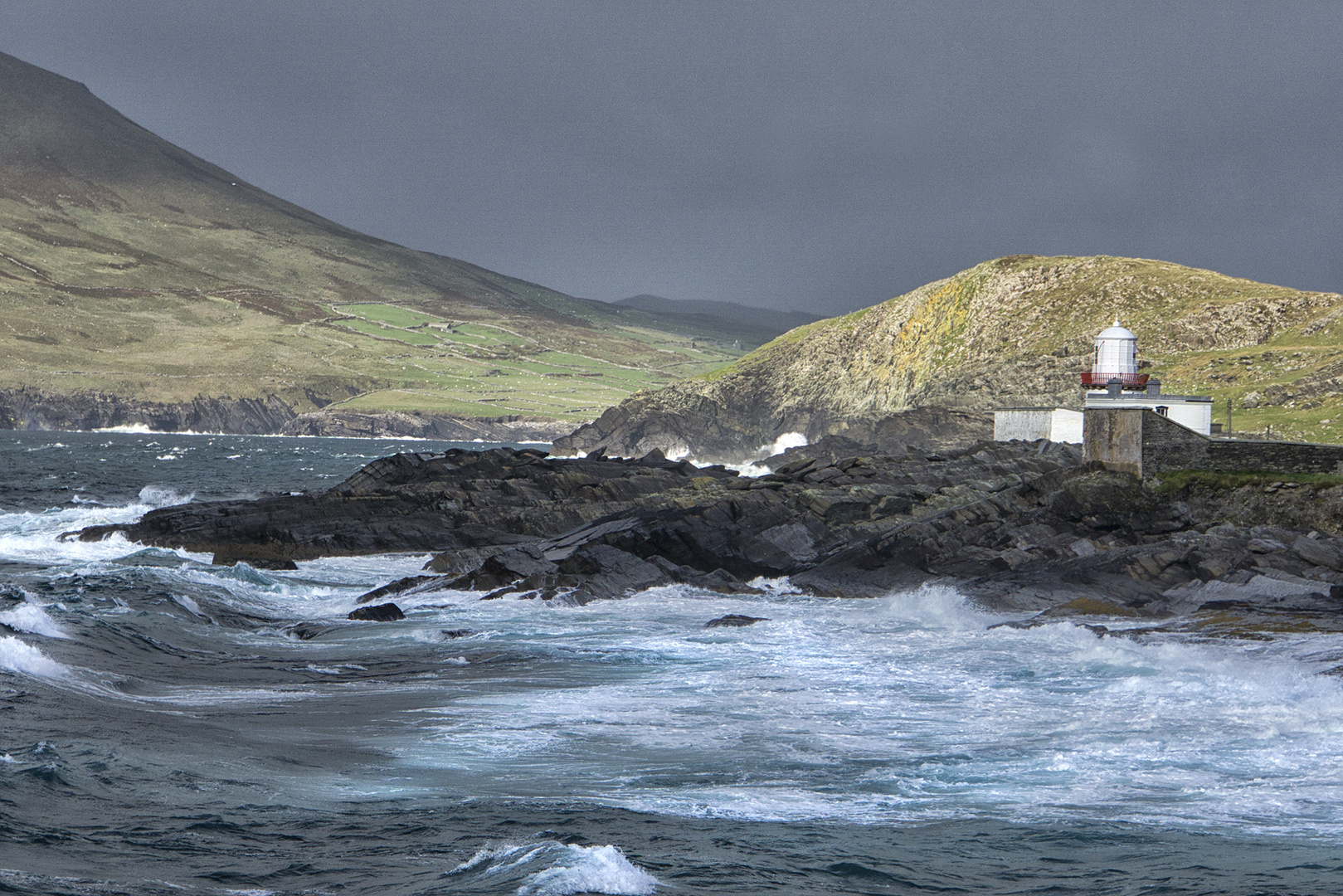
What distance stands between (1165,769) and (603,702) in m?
7.87

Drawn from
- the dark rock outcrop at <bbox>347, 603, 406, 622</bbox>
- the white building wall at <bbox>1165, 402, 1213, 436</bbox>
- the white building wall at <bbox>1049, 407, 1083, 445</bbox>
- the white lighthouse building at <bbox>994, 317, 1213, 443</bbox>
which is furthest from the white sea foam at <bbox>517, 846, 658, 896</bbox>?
the white building wall at <bbox>1049, 407, 1083, 445</bbox>

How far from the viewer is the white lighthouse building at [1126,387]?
1570 inches

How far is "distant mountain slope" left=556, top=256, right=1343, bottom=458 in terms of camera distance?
56750mm

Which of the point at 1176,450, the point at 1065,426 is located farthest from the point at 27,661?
the point at 1065,426

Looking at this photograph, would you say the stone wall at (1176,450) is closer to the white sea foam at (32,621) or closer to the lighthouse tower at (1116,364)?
the lighthouse tower at (1116,364)

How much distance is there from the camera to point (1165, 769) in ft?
44.8

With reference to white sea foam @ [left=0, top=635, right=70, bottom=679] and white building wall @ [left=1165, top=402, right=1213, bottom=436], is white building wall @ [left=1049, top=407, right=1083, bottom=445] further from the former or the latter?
white sea foam @ [left=0, top=635, right=70, bottom=679]

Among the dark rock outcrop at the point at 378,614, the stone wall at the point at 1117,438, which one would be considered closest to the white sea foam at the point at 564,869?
the dark rock outcrop at the point at 378,614

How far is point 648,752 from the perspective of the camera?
14461 mm

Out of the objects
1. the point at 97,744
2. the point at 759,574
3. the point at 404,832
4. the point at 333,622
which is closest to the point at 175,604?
the point at 333,622

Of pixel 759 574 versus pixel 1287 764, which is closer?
pixel 1287 764

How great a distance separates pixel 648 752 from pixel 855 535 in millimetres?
19050

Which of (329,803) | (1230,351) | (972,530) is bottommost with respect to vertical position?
(329,803)

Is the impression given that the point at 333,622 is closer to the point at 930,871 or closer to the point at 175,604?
the point at 175,604
